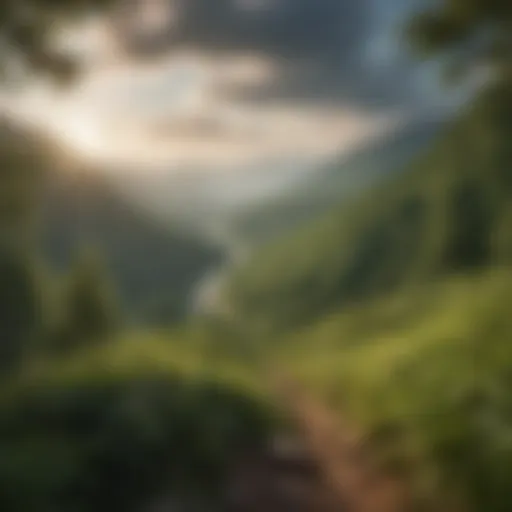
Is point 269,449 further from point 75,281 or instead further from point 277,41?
point 277,41

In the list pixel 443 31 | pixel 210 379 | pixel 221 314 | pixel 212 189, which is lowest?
pixel 210 379

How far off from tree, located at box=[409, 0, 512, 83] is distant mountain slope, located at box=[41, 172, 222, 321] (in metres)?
0.71

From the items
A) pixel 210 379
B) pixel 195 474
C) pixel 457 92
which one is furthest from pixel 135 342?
pixel 457 92

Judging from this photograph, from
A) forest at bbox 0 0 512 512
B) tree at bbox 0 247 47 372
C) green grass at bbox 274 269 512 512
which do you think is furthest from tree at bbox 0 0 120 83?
green grass at bbox 274 269 512 512

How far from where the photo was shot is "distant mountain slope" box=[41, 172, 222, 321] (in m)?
1.87

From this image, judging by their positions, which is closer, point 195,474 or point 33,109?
point 195,474

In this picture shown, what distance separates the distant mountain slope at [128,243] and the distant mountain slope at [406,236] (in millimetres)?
124

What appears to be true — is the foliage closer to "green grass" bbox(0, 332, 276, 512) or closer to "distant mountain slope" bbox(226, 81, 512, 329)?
"green grass" bbox(0, 332, 276, 512)

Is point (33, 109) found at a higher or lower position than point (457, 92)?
higher

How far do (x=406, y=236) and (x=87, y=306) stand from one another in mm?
784

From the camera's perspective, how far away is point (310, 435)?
5.99ft

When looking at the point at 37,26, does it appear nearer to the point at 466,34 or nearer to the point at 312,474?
the point at 466,34

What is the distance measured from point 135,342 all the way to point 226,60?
2.36 feet

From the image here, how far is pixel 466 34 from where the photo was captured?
1.88 meters
